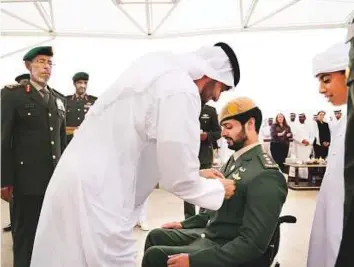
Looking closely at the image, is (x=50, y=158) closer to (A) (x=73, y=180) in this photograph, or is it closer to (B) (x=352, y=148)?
(A) (x=73, y=180)

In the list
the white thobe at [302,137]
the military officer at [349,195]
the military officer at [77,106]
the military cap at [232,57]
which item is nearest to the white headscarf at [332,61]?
the military cap at [232,57]

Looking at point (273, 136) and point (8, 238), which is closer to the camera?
point (8, 238)

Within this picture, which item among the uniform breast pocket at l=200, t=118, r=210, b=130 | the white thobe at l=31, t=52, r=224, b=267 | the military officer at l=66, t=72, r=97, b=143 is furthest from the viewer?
the military officer at l=66, t=72, r=97, b=143

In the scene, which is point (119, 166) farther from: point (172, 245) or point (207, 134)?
point (207, 134)

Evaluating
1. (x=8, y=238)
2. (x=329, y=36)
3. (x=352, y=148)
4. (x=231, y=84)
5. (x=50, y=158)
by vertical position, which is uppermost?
(x=329, y=36)

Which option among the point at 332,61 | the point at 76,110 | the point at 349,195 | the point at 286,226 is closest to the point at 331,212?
the point at 332,61

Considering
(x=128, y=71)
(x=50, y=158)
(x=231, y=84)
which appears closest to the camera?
(x=128, y=71)

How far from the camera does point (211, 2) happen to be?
27.6ft

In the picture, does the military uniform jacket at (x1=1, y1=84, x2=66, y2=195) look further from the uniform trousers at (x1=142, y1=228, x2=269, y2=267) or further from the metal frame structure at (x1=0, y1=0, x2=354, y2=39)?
the metal frame structure at (x1=0, y1=0, x2=354, y2=39)

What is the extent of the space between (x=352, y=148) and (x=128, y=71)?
0.92 meters

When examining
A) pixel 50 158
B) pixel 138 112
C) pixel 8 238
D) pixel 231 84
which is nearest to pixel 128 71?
pixel 138 112

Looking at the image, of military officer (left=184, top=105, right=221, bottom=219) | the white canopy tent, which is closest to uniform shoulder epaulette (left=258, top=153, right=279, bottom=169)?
military officer (left=184, top=105, right=221, bottom=219)

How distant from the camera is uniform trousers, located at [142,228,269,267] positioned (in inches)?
74.7

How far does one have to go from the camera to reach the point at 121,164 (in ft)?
4.62
